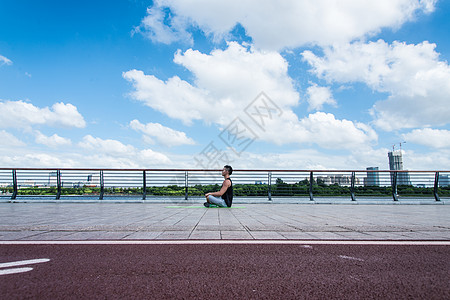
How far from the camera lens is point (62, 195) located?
1145cm

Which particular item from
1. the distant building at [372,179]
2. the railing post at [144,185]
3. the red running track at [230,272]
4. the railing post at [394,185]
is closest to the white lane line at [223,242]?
the red running track at [230,272]

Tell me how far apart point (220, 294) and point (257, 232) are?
2.27m

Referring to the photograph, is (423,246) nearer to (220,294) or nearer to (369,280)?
(369,280)

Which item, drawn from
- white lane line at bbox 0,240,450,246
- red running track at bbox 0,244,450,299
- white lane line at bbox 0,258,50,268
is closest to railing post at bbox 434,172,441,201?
white lane line at bbox 0,240,450,246

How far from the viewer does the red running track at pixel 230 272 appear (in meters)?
1.86

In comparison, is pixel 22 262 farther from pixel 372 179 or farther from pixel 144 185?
pixel 372 179

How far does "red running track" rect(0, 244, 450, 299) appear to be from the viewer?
186cm

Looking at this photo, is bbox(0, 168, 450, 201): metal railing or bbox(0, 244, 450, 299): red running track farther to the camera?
bbox(0, 168, 450, 201): metal railing

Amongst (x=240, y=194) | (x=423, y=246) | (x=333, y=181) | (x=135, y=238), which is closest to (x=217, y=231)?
(x=135, y=238)

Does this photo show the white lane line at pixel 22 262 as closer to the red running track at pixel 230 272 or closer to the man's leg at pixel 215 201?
the red running track at pixel 230 272

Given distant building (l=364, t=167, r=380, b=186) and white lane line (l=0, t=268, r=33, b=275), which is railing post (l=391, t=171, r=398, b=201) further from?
white lane line (l=0, t=268, r=33, b=275)

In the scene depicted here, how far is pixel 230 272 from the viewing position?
2.27 metres

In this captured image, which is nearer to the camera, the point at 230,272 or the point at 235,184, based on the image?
the point at 230,272

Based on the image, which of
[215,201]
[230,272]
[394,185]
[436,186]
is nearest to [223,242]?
[230,272]
